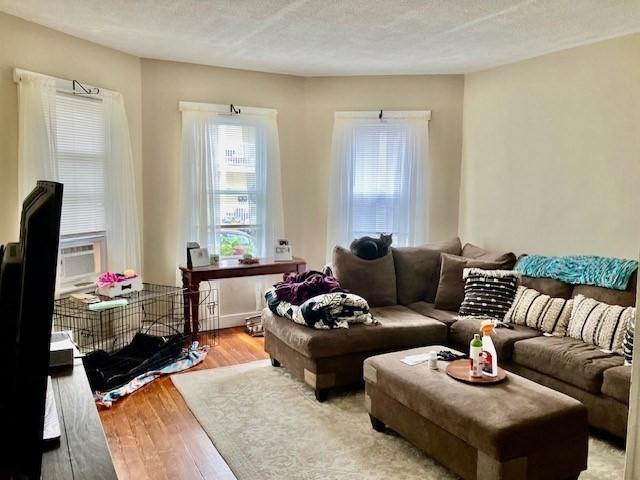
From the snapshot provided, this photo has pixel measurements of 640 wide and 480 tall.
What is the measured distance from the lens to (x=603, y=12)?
3234 mm

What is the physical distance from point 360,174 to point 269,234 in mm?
1096

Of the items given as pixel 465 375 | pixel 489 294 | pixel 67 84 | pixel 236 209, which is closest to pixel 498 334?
pixel 489 294

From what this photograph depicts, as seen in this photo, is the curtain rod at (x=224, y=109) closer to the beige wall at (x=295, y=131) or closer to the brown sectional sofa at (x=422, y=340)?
the beige wall at (x=295, y=131)

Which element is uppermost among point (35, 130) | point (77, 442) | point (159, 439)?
point (35, 130)

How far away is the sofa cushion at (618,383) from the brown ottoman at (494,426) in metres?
0.53

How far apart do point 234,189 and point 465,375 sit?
3.10 m

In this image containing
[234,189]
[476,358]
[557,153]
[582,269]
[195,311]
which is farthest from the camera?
[234,189]

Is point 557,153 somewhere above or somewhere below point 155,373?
above

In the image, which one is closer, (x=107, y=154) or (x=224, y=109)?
(x=107, y=154)

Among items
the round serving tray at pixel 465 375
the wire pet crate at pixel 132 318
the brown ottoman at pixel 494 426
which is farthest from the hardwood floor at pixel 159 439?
the round serving tray at pixel 465 375

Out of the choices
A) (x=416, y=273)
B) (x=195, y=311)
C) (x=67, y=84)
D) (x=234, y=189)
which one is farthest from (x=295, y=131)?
(x=67, y=84)

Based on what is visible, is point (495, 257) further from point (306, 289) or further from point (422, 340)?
point (306, 289)

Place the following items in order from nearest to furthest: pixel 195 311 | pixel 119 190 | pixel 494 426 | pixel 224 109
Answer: pixel 494 426 < pixel 119 190 < pixel 195 311 < pixel 224 109

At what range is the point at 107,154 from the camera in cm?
430
